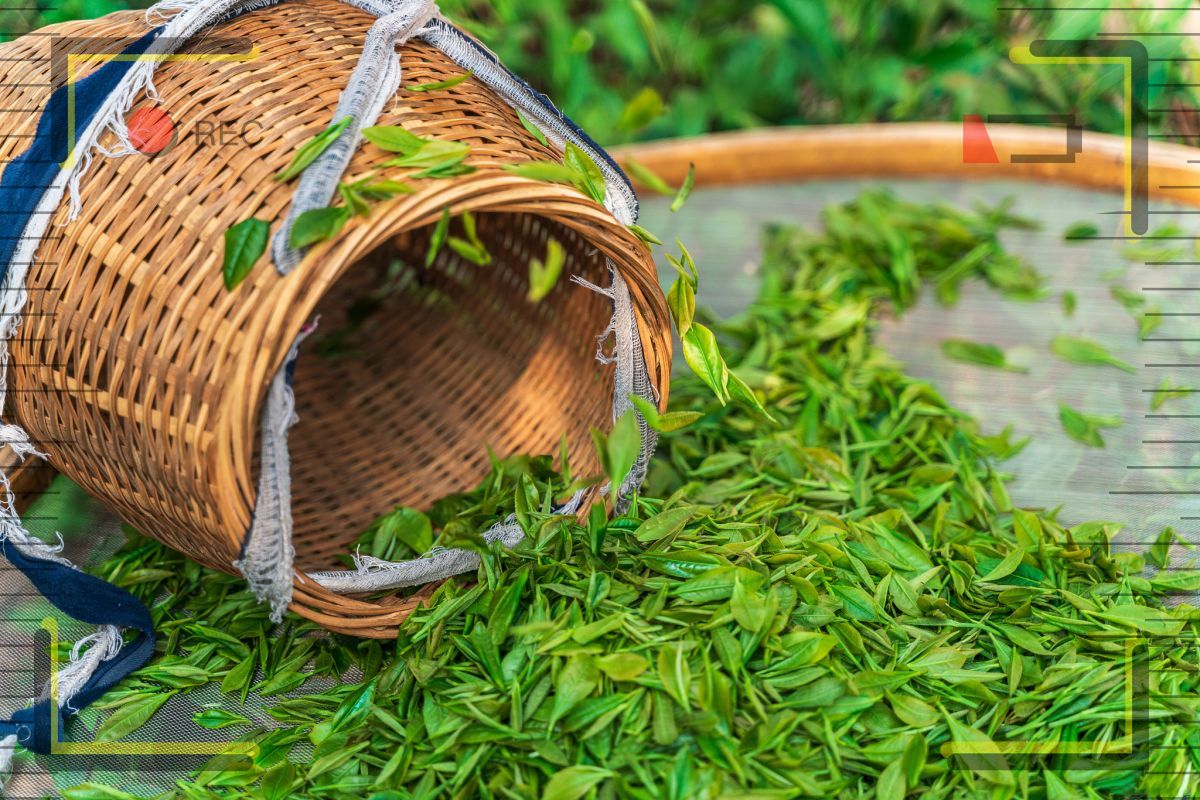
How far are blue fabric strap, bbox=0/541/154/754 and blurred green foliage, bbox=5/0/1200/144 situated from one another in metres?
0.82

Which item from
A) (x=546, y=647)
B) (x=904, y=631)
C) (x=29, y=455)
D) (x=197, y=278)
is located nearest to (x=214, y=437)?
(x=197, y=278)

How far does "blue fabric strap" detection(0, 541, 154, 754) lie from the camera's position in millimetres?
696

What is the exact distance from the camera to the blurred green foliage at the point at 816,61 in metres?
1.31

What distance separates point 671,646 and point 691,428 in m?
0.32

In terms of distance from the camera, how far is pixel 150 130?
26.3 inches

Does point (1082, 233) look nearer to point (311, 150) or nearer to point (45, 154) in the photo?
point (311, 150)

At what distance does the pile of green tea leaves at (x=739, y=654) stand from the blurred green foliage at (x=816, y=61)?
658mm

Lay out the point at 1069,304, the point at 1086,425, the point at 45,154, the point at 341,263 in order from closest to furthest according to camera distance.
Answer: the point at 341,263 < the point at 45,154 < the point at 1086,425 < the point at 1069,304

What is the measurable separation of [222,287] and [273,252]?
0.14 feet

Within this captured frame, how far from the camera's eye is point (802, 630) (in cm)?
67

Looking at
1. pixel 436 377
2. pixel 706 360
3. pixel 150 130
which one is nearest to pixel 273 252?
pixel 150 130

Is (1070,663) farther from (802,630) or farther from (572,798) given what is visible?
(572,798)

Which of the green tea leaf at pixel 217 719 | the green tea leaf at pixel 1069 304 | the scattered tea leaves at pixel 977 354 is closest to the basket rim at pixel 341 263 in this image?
the green tea leaf at pixel 217 719

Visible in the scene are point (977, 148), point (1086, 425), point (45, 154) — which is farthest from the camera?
point (977, 148)
